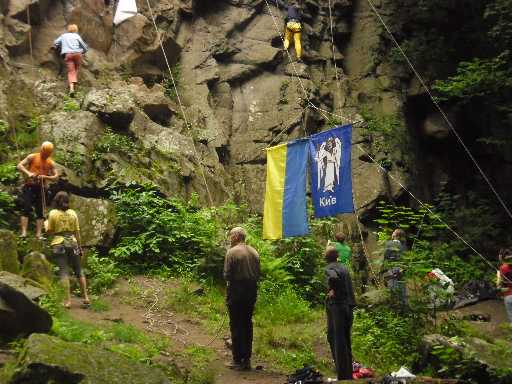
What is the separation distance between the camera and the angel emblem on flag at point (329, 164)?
460 inches

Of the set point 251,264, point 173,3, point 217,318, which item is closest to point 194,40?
point 173,3

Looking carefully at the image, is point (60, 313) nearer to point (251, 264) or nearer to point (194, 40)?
point (251, 264)

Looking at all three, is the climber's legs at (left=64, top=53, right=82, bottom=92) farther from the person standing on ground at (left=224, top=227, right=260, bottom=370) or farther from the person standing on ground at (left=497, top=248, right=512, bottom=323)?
the person standing on ground at (left=497, top=248, right=512, bottom=323)

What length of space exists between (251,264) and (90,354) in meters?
3.13

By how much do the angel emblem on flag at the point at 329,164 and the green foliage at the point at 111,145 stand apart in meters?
5.57

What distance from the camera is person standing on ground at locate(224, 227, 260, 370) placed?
9.87 meters

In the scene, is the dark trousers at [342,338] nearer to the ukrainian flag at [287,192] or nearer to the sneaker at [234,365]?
the sneaker at [234,365]

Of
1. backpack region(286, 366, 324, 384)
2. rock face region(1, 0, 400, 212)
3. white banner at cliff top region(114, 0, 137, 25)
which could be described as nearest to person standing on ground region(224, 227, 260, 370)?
backpack region(286, 366, 324, 384)

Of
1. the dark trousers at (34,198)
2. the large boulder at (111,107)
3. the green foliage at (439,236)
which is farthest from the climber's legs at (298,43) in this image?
the dark trousers at (34,198)

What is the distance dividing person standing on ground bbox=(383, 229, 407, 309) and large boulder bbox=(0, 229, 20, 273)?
230 inches

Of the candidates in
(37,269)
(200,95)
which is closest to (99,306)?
(37,269)

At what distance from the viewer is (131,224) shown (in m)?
14.4

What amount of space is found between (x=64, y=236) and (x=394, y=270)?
5264 millimetres

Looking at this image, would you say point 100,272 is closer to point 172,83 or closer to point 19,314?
point 19,314
